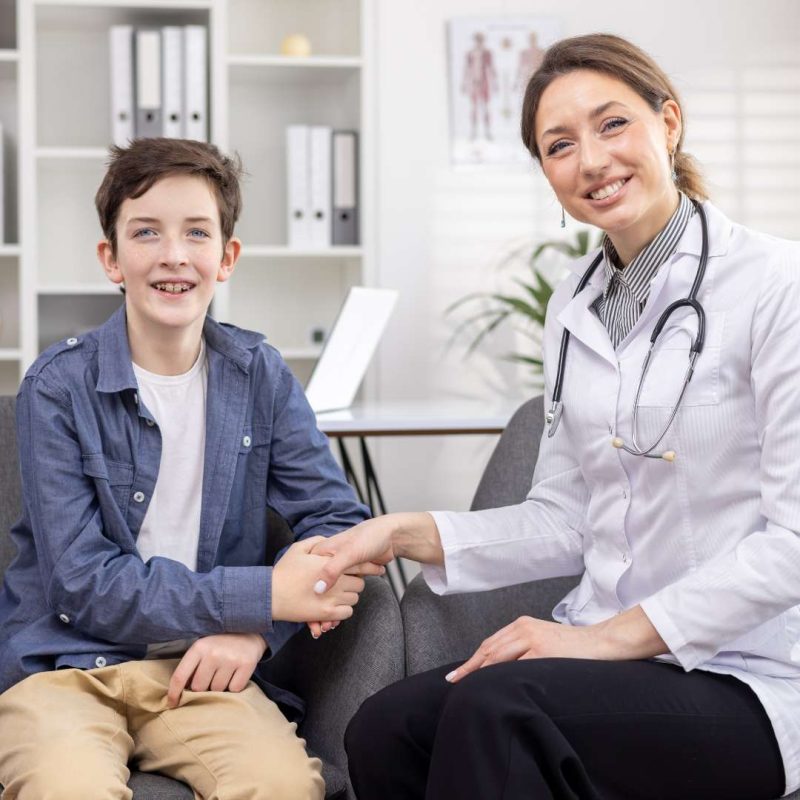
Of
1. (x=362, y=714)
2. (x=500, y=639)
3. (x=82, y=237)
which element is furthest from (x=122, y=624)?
(x=82, y=237)

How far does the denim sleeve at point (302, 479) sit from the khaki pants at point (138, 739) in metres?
0.27

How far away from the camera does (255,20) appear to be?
4.00 m

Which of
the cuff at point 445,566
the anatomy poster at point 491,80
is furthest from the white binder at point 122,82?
the cuff at point 445,566

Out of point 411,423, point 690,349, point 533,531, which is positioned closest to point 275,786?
point 533,531

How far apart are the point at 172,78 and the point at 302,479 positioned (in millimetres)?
2207

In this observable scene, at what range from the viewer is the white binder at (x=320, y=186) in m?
3.71

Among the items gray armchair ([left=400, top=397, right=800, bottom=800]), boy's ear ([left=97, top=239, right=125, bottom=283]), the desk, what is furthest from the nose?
the desk

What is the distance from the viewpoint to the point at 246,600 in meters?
1.57

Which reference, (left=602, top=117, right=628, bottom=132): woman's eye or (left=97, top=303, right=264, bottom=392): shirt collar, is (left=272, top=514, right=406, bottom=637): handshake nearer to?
(left=97, top=303, right=264, bottom=392): shirt collar

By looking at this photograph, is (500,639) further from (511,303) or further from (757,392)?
(511,303)

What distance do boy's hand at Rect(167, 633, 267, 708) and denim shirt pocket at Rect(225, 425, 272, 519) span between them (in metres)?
0.21

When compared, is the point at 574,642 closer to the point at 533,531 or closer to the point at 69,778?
the point at 533,531

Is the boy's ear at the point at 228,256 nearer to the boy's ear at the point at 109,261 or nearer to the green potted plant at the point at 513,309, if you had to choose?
the boy's ear at the point at 109,261

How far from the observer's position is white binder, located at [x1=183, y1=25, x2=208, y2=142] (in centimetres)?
359
